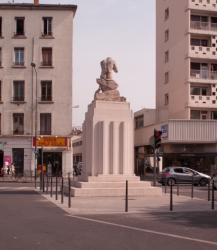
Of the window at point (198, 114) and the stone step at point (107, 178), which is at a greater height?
the window at point (198, 114)

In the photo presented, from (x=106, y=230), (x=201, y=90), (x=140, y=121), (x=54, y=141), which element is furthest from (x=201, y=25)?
(x=106, y=230)

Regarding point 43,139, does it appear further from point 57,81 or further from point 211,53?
point 211,53

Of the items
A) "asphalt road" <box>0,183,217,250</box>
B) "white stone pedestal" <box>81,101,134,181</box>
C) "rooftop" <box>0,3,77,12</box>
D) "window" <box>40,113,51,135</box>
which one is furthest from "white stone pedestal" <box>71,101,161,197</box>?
"rooftop" <box>0,3,77,12</box>

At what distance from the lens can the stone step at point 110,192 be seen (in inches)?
906

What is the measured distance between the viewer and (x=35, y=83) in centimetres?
5559

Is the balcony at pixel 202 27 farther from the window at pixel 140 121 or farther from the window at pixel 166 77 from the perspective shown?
the window at pixel 140 121

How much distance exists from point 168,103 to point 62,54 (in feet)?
41.1

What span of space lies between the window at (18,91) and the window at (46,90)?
193 cm

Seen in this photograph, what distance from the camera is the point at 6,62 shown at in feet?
183

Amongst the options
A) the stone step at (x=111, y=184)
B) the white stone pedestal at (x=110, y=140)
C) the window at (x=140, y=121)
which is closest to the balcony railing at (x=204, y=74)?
the window at (x=140, y=121)

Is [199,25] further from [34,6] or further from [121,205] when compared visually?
[121,205]

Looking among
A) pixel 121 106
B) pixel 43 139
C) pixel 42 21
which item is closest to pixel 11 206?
pixel 121 106

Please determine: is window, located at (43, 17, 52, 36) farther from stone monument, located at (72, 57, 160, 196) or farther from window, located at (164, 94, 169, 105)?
stone monument, located at (72, 57, 160, 196)

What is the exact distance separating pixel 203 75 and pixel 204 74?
0.60 ft
